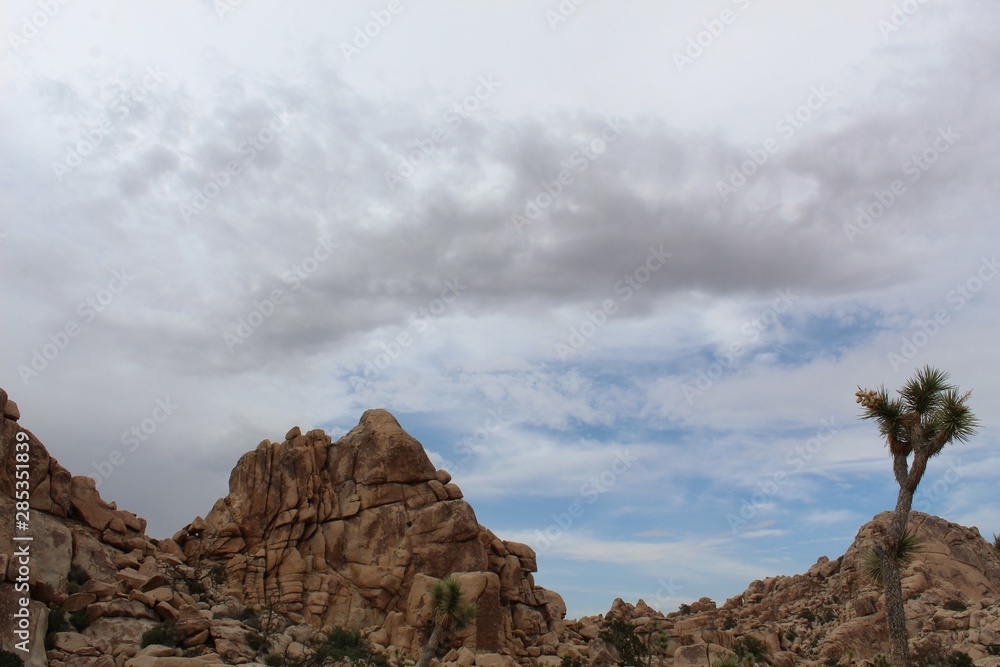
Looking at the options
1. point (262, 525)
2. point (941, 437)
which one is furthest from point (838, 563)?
point (941, 437)

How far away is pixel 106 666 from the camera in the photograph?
3189cm

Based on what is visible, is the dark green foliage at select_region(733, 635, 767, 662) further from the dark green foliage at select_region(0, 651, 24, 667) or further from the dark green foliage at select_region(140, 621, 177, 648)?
the dark green foliage at select_region(0, 651, 24, 667)

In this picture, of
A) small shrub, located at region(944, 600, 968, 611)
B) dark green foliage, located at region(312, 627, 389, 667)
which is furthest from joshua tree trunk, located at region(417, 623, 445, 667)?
small shrub, located at region(944, 600, 968, 611)

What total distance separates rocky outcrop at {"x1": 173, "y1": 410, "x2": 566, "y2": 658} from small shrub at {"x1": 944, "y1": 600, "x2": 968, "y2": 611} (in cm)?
3873

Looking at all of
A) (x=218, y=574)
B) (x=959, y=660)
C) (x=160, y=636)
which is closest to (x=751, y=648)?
(x=959, y=660)

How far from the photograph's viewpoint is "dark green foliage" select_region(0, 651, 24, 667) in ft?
94.8

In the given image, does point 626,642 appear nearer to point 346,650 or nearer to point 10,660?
point 346,650

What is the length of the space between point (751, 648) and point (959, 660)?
17.4 metres

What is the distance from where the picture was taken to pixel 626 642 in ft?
195

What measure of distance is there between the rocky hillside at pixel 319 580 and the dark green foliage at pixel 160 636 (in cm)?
13

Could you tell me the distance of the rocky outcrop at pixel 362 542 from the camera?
2169 inches

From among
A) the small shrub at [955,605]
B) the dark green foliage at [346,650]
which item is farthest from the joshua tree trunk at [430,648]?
the small shrub at [955,605]

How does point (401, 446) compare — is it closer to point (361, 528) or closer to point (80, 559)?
Answer: point (361, 528)

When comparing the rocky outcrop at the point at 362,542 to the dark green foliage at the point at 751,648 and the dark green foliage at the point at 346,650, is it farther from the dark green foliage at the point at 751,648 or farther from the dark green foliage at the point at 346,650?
the dark green foliage at the point at 751,648
